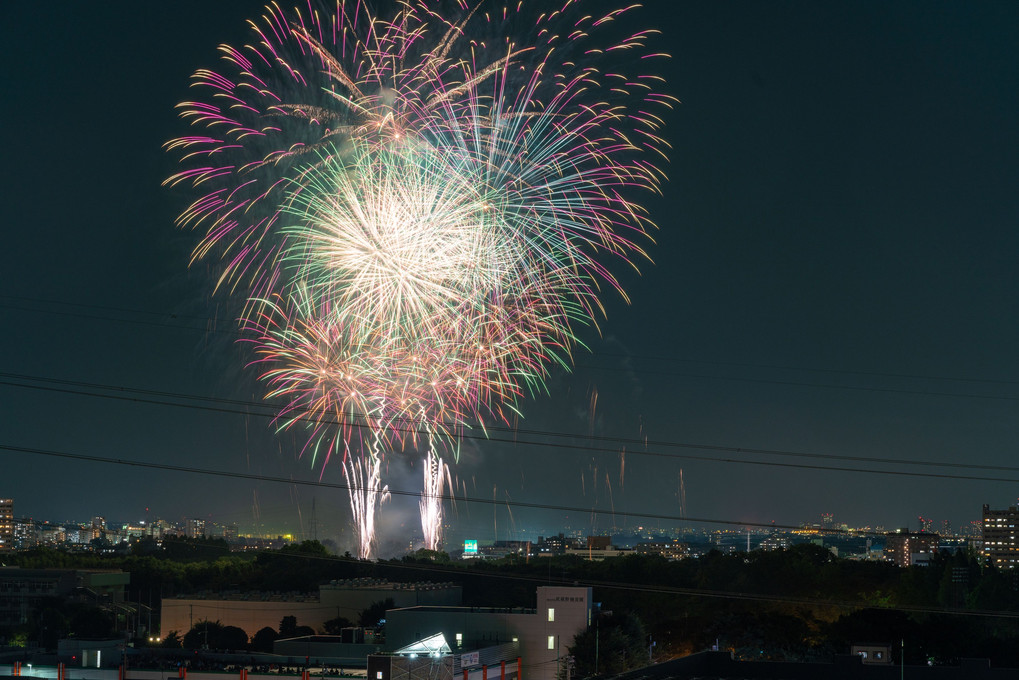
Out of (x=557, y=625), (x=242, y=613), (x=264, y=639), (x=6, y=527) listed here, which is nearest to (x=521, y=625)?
(x=557, y=625)

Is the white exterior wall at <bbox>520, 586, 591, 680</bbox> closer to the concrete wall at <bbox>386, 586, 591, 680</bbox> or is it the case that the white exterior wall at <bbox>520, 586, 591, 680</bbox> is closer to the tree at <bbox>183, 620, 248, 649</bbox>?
the concrete wall at <bbox>386, 586, 591, 680</bbox>

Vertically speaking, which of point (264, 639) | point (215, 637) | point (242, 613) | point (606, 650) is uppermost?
point (606, 650)

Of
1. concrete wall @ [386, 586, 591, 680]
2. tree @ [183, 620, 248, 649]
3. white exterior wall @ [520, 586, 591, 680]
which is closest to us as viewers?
concrete wall @ [386, 586, 591, 680]

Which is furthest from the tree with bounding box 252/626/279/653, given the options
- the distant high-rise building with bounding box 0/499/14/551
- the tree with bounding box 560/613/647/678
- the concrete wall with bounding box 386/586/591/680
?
the distant high-rise building with bounding box 0/499/14/551

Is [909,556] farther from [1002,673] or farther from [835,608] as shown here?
[1002,673]

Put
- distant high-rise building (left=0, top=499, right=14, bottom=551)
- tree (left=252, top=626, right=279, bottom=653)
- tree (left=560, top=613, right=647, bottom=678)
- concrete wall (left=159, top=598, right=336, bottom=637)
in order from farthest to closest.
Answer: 1. distant high-rise building (left=0, top=499, right=14, bottom=551)
2. concrete wall (left=159, top=598, right=336, bottom=637)
3. tree (left=252, top=626, right=279, bottom=653)
4. tree (left=560, top=613, right=647, bottom=678)

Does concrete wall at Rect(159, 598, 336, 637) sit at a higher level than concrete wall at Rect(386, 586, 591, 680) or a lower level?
lower

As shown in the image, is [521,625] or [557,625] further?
[521,625]

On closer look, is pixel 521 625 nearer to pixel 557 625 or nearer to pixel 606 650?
pixel 557 625

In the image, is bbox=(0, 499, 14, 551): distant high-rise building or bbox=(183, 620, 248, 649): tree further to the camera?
bbox=(0, 499, 14, 551): distant high-rise building
